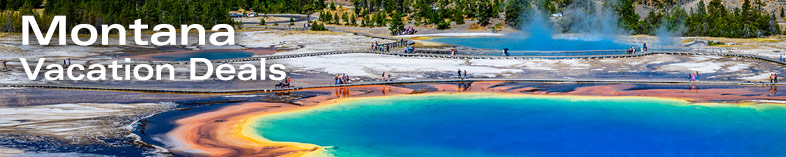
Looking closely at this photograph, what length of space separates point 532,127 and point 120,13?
10528cm

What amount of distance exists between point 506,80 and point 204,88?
22.0m

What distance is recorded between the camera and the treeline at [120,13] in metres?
126

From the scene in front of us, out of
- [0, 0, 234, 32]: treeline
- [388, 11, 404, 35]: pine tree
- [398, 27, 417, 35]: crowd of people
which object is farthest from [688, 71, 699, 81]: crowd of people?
[0, 0, 234, 32]: treeline

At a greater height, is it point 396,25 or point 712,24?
point 396,25

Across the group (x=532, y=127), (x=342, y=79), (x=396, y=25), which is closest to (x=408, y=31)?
(x=396, y=25)

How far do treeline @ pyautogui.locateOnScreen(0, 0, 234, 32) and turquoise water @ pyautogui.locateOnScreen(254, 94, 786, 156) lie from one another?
8393 centimetres

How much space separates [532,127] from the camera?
4600 centimetres

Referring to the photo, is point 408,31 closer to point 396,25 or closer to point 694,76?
point 396,25

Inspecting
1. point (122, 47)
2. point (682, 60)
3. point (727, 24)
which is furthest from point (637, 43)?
point (122, 47)

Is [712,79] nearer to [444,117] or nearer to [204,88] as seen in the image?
[444,117]

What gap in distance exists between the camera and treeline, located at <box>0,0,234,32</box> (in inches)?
4948

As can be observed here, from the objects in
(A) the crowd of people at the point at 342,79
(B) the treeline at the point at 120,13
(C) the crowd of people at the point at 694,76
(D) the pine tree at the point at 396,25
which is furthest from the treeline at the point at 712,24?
(A) the crowd of people at the point at 342,79

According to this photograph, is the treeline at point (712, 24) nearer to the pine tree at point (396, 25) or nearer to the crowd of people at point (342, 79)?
the pine tree at point (396, 25)

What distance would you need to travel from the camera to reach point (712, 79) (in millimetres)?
64750
